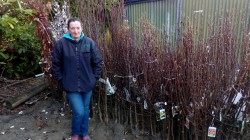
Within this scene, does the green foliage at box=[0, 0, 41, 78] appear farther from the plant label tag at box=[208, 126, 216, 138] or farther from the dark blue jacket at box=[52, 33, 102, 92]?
the plant label tag at box=[208, 126, 216, 138]

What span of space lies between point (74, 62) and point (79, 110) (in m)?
0.54

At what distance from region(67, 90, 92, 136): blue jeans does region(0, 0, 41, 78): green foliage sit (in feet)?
6.61

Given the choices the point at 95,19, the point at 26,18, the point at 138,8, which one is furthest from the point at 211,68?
the point at 138,8

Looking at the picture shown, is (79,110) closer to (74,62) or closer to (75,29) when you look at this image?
(74,62)

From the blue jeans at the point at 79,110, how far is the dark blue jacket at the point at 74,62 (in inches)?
3.8

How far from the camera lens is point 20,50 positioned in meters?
4.52

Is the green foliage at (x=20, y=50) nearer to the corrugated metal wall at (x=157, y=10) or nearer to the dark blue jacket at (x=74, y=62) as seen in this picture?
the dark blue jacket at (x=74, y=62)

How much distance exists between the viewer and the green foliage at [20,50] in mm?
4234

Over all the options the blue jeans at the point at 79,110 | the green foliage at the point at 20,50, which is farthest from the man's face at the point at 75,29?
the green foliage at the point at 20,50

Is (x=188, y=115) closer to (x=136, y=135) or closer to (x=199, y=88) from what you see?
(x=199, y=88)

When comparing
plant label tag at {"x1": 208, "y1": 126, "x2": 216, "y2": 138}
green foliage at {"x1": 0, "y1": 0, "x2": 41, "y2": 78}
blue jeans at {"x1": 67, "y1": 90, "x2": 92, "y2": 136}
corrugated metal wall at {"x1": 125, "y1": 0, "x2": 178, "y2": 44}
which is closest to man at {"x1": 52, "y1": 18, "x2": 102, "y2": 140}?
blue jeans at {"x1": 67, "y1": 90, "x2": 92, "y2": 136}

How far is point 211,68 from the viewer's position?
2.37m

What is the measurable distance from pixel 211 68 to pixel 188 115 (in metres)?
0.59

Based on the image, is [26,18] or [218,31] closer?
[218,31]
